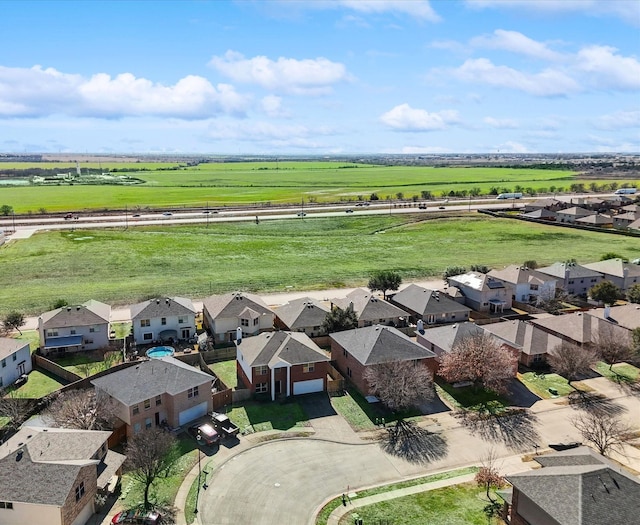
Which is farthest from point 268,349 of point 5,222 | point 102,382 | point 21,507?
point 5,222

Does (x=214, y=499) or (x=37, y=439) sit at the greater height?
(x=37, y=439)

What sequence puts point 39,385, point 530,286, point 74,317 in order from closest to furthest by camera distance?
point 39,385 < point 74,317 < point 530,286

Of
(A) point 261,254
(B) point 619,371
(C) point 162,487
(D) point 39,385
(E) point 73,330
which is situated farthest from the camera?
(A) point 261,254

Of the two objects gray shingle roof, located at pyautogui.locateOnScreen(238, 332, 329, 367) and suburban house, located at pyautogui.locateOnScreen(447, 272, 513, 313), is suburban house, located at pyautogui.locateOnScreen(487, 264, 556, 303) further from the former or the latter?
gray shingle roof, located at pyautogui.locateOnScreen(238, 332, 329, 367)

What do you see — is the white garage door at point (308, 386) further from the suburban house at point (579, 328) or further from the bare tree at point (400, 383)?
the suburban house at point (579, 328)

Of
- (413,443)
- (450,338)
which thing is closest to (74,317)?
(413,443)

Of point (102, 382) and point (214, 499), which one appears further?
point (102, 382)

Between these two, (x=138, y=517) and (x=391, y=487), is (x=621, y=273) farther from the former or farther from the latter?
(x=138, y=517)

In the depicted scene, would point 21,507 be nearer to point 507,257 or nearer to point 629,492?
point 629,492
